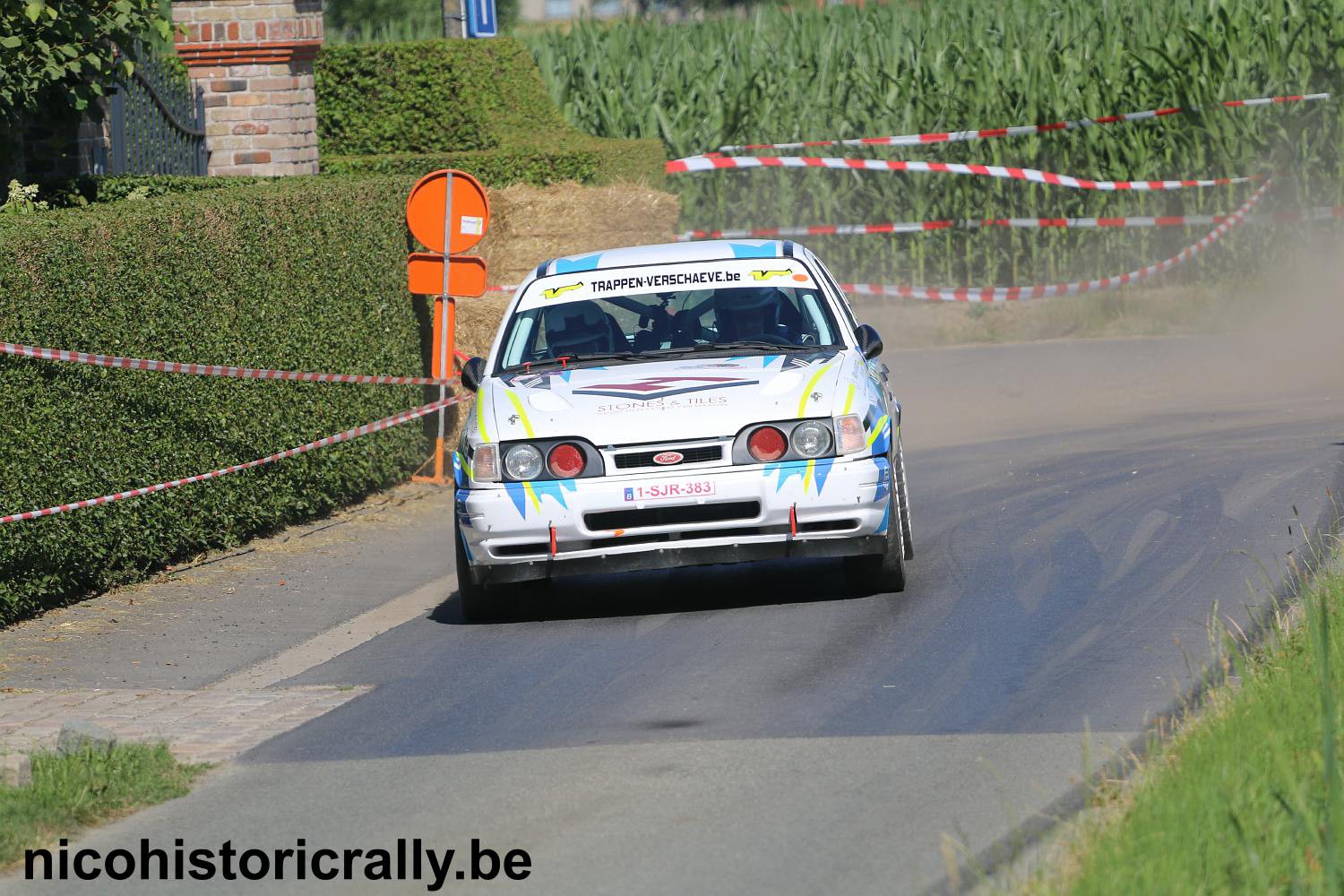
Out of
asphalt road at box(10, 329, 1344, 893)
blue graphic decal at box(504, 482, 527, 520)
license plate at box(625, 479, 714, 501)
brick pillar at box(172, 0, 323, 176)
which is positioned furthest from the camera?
brick pillar at box(172, 0, 323, 176)

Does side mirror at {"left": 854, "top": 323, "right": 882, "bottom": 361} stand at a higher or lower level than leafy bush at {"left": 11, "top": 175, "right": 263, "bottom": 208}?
lower

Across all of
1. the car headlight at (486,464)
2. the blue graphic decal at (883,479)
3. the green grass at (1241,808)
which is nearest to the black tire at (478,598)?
the car headlight at (486,464)

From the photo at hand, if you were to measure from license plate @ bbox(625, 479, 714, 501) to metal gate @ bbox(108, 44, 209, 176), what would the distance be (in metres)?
9.05

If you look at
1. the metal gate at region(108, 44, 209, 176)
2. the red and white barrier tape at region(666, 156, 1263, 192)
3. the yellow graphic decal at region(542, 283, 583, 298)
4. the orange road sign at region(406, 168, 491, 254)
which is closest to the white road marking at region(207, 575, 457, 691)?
the yellow graphic decal at region(542, 283, 583, 298)

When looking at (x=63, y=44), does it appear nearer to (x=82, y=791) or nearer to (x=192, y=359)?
(x=192, y=359)

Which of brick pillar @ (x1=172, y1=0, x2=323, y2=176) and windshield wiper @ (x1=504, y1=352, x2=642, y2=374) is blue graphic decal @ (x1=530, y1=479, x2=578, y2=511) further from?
brick pillar @ (x1=172, y1=0, x2=323, y2=176)

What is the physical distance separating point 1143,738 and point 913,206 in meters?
18.3

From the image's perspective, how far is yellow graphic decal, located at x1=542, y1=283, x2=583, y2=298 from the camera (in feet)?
36.7

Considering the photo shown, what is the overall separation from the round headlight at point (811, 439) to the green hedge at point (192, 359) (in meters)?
3.76

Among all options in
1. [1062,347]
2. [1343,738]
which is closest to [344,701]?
[1343,738]

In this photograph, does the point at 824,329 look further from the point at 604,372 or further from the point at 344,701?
the point at 344,701

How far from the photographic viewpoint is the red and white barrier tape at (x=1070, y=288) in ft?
74.9

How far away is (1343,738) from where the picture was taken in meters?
6.09

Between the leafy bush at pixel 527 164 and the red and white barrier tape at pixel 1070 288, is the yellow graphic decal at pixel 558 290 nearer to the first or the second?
the leafy bush at pixel 527 164
